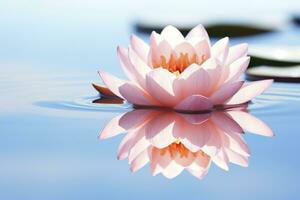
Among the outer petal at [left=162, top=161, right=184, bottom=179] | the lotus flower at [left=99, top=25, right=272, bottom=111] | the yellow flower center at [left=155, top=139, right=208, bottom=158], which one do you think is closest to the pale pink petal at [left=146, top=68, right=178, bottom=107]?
the lotus flower at [left=99, top=25, right=272, bottom=111]

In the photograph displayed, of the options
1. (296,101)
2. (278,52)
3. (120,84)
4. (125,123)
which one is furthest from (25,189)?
(278,52)

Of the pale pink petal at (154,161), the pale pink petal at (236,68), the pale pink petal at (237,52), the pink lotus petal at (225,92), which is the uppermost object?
the pale pink petal at (237,52)

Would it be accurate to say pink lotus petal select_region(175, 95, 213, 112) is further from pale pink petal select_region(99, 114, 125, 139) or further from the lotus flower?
pale pink petal select_region(99, 114, 125, 139)

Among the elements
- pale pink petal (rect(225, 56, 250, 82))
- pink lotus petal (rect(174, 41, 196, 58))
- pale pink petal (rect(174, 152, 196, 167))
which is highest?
pink lotus petal (rect(174, 41, 196, 58))

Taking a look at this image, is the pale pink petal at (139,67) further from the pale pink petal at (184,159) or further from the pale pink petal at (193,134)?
the pale pink petal at (184,159)

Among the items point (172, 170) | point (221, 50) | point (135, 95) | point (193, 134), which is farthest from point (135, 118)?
point (172, 170)

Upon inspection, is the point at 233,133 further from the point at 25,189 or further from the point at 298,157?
the point at 25,189

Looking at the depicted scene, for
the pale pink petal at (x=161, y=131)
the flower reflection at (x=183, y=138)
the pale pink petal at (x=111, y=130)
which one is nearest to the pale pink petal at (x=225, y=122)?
the flower reflection at (x=183, y=138)
